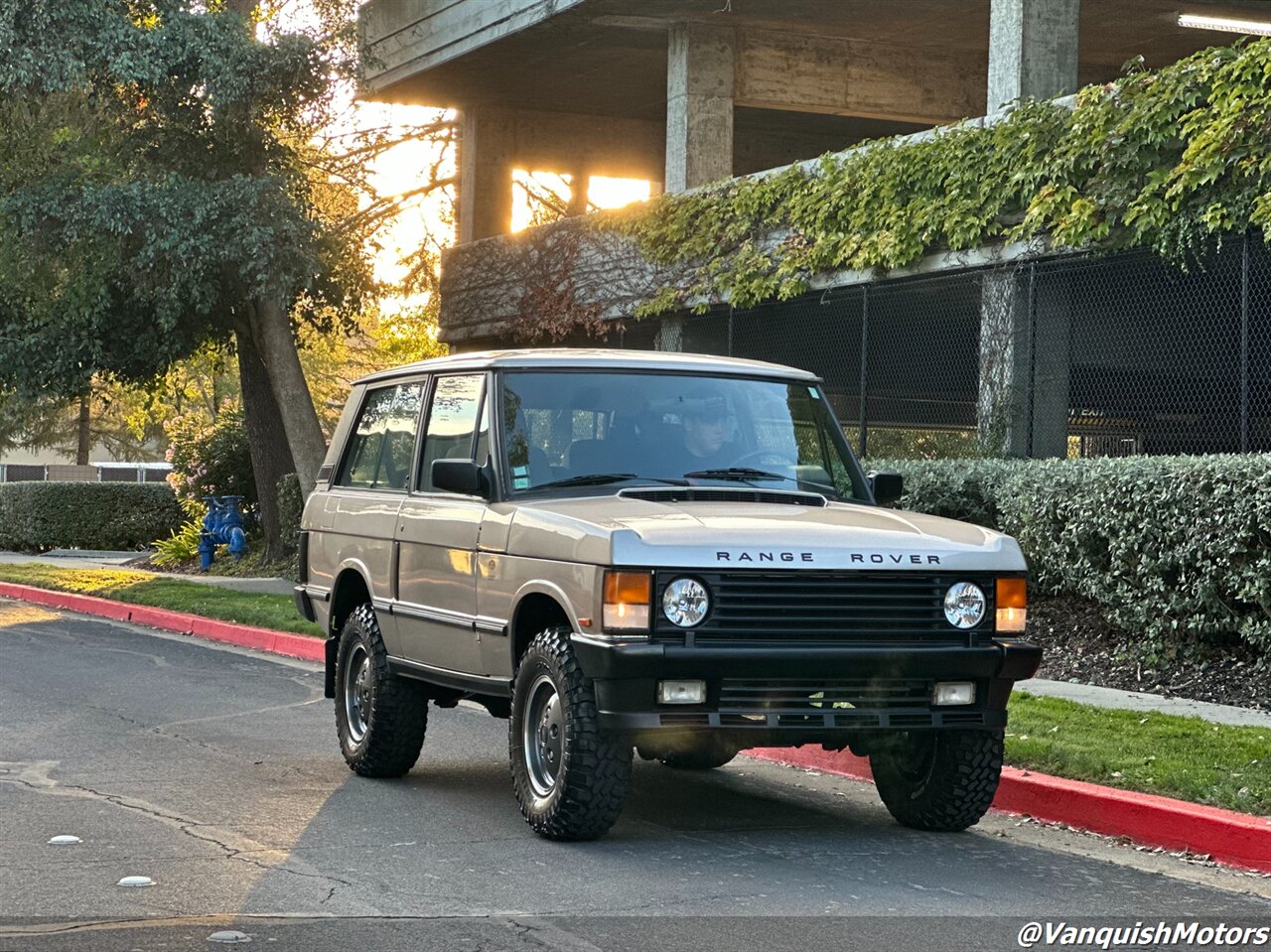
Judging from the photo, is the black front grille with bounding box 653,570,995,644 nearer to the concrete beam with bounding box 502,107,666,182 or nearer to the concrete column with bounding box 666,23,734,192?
the concrete column with bounding box 666,23,734,192

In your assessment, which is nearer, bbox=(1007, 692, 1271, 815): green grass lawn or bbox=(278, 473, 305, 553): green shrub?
bbox=(1007, 692, 1271, 815): green grass lawn

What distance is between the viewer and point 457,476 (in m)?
8.31

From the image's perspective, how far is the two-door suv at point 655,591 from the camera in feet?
24.3

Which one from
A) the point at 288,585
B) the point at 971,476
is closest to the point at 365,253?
the point at 288,585

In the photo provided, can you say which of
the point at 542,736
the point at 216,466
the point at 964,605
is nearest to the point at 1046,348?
the point at 964,605

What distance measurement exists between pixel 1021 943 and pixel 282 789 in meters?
4.31

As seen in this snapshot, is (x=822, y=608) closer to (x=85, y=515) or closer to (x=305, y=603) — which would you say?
(x=305, y=603)

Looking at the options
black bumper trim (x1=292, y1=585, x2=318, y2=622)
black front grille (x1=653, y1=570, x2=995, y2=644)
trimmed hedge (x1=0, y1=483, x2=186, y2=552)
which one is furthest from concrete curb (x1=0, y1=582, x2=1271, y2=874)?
trimmed hedge (x1=0, y1=483, x2=186, y2=552)

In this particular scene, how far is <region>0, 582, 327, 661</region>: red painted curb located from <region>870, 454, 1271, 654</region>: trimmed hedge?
625cm

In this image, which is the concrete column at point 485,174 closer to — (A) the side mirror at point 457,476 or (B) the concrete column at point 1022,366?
(B) the concrete column at point 1022,366

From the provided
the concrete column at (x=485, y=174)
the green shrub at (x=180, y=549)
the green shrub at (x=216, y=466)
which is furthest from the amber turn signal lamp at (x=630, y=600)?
the concrete column at (x=485, y=174)

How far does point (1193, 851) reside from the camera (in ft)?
26.3

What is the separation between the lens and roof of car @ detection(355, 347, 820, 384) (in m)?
8.83

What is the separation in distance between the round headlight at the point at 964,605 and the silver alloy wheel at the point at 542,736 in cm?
172
